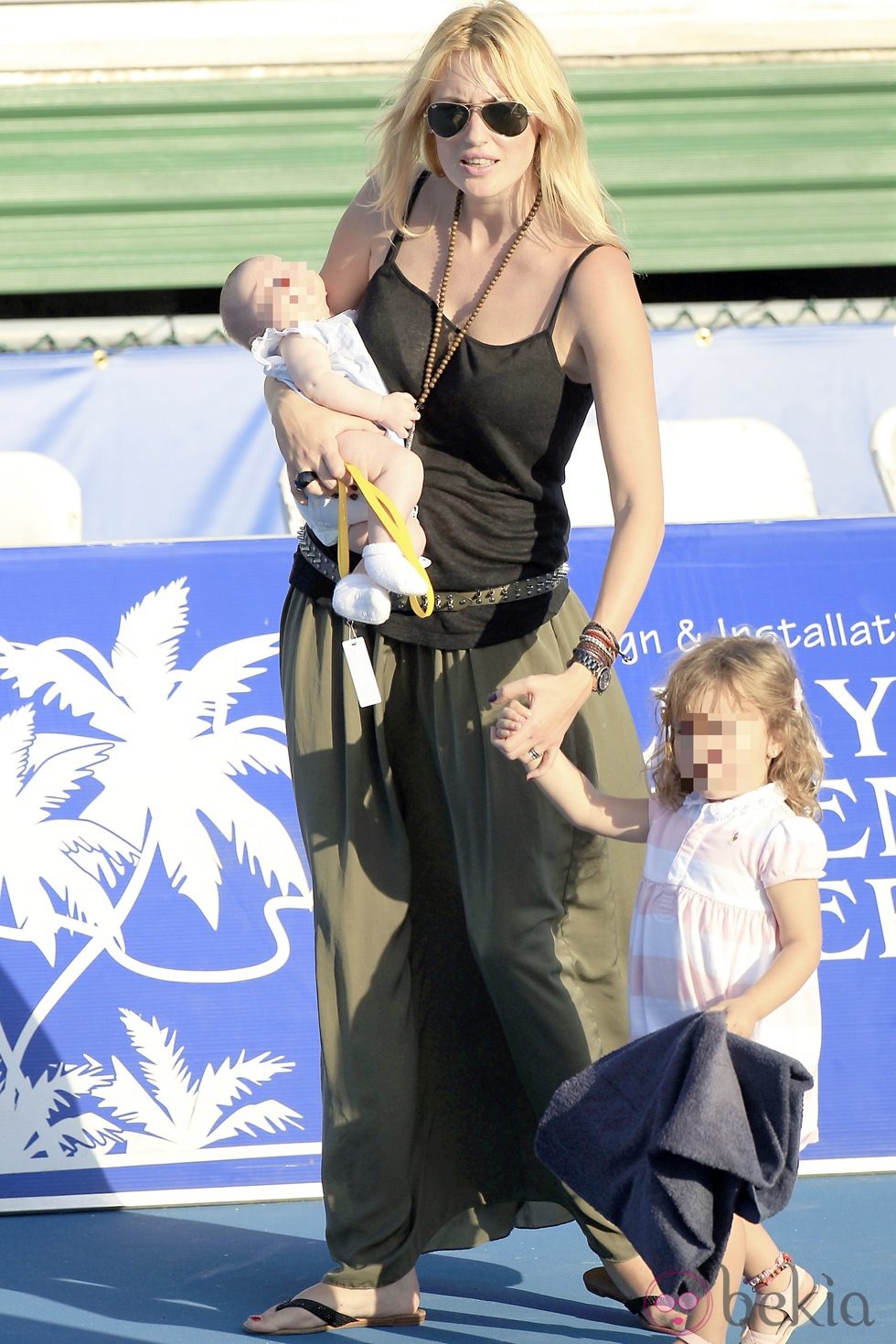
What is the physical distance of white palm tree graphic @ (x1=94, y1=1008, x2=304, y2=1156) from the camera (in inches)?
112

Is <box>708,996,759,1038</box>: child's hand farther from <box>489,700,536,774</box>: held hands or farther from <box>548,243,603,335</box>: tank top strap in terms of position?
<box>548,243,603,335</box>: tank top strap

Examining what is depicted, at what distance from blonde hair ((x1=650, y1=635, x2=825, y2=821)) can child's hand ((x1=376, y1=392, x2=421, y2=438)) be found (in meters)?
0.49

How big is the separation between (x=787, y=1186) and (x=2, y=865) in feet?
5.43

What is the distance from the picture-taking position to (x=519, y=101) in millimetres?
2092

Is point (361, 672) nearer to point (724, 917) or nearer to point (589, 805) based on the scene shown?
point (589, 805)

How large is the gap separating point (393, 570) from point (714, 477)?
2.61 metres

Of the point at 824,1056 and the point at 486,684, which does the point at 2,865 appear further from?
the point at 824,1056

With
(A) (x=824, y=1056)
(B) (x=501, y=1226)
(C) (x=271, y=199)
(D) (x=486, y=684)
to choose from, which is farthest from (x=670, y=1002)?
(C) (x=271, y=199)

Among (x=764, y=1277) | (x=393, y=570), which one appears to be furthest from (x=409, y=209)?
(x=764, y=1277)

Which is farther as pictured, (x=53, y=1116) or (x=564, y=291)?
(x=53, y=1116)

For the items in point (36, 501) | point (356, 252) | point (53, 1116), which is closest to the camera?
point (356, 252)

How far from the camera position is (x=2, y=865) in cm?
295

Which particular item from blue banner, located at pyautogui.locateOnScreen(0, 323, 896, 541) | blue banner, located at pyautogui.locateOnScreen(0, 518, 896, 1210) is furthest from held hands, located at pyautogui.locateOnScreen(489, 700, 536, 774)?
blue banner, located at pyautogui.locateOnScreen(0, 323, 896, 541)

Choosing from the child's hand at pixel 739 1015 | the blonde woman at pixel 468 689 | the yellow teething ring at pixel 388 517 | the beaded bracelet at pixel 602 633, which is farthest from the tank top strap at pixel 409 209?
the child's hand at pixel 739 1015
